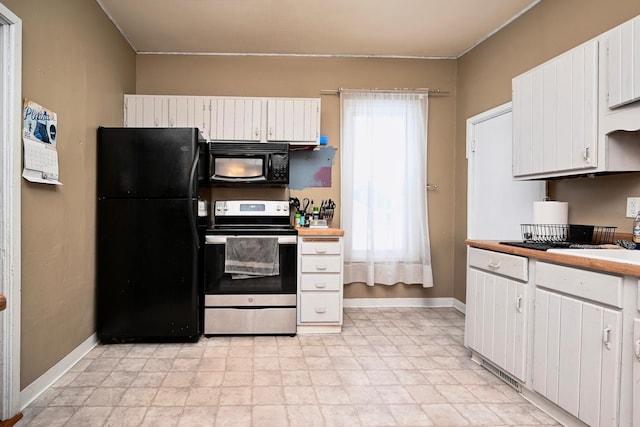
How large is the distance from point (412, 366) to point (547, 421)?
35.6 inches

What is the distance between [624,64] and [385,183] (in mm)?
2511

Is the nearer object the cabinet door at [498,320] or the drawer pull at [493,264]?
the cabinet door at [498,320]

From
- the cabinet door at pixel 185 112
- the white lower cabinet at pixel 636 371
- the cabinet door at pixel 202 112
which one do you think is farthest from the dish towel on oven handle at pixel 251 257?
the white lower cabinet at pixel 636 371

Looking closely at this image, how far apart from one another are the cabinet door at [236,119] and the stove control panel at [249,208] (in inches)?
23.0

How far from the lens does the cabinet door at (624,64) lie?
1960 millimetres

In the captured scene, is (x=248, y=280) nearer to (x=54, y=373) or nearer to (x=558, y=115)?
(x=54, y=373)

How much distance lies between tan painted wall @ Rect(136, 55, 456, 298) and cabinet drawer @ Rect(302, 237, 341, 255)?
0.90 metres

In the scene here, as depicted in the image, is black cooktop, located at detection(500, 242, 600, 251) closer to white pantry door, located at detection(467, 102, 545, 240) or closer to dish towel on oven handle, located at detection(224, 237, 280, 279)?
white pantry door, located at detection(467, 102, 545, 240)

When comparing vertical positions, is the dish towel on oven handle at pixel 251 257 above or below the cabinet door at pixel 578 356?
above

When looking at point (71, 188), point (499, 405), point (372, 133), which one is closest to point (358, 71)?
point (372, 133)

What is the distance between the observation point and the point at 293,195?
171 inches

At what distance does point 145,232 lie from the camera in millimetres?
3256

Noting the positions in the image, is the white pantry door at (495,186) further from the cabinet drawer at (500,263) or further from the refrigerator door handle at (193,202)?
the refrigerator door handle at (193,202)

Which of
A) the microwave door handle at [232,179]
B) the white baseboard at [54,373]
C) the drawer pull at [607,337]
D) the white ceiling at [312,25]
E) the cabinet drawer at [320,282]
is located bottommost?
the white baseboard at [54,373]
